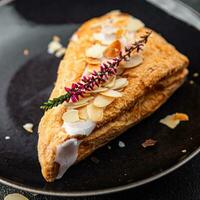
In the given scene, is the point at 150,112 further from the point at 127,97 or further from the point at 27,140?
the point at 27,140

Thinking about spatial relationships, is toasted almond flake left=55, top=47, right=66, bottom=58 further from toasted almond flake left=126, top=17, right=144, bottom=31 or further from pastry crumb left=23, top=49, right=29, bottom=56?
toasted almond flake left=126, top=17, right=144, bottom=31

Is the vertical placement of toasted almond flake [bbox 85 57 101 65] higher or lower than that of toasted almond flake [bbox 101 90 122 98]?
higher

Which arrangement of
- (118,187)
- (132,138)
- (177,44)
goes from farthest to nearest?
(177,44), (132,138), (118,187)

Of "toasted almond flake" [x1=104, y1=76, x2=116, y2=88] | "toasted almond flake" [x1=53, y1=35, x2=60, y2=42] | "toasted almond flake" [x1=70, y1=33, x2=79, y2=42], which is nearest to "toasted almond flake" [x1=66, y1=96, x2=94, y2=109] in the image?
"toasted almond flake" [x1=104, y1=76, x2=116, y2=88]

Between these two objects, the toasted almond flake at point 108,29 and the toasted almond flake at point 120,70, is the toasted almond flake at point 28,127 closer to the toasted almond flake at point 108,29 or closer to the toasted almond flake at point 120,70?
the toasted almond flake at point 120,70

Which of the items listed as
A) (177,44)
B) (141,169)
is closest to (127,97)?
(141,169)

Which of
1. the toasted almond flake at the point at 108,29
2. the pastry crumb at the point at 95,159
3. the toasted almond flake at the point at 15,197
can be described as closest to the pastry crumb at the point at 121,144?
the pastry crumb at the point at 95,159
